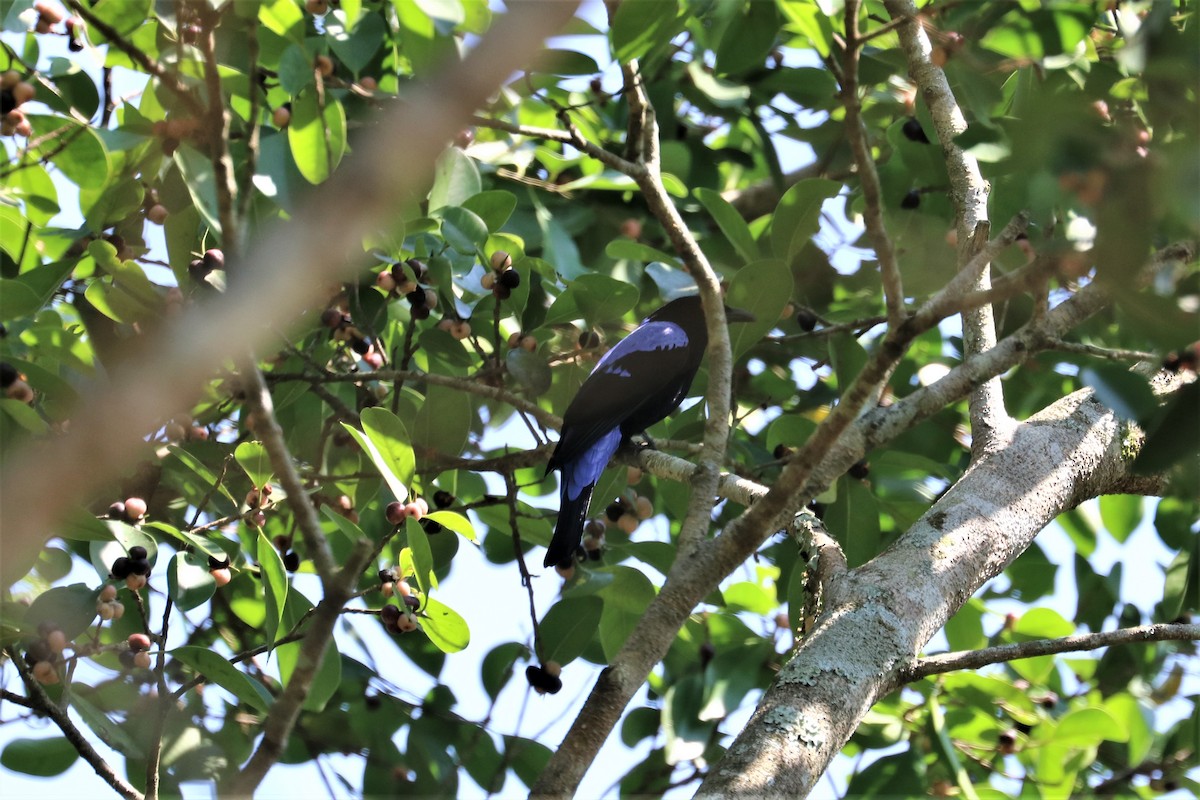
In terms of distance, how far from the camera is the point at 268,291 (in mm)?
934

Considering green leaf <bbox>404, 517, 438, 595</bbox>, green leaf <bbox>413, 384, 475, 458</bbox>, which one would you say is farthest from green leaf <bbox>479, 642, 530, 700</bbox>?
green leaf <bbox>404, 517, 438, 595</bbox>

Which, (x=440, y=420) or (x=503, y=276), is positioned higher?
(x=503, y=276)

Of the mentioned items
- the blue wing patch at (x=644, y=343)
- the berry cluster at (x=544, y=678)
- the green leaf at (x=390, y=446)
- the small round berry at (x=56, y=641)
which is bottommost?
the small round berry at (x=56, y=641)

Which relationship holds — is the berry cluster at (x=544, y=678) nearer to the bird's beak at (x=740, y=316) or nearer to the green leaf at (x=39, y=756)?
the bird's beak at (x=740, y=316)

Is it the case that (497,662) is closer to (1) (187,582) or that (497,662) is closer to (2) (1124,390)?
(1) (187,582)

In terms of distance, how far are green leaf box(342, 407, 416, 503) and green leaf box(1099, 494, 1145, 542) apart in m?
2.37

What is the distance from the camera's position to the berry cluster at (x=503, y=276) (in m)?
3.05

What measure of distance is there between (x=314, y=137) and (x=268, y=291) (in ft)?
6.42

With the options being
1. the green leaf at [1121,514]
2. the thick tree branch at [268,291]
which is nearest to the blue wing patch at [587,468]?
the green leaf at [1121,514]

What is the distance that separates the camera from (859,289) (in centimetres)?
438

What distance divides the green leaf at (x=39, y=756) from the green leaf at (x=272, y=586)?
837 mm

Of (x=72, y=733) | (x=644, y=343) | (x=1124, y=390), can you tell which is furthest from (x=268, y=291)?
(x=644, y=343)

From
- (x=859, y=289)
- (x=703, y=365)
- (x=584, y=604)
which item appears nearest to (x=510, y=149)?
(x=703, y=365)

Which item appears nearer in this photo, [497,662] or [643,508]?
[497,662]
